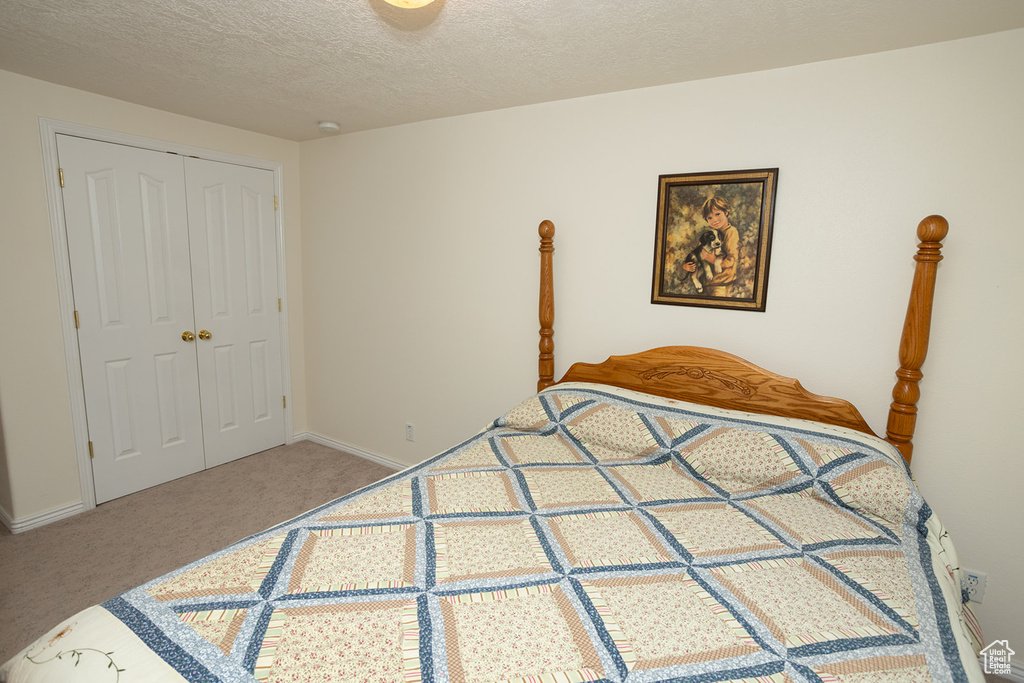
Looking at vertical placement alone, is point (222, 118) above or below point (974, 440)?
above

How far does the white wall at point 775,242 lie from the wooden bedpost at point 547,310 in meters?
0.09

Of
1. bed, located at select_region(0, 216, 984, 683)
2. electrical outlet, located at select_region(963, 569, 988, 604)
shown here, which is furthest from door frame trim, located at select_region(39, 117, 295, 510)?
electrical outlet, located at select_region(963, 569, 988, 604)

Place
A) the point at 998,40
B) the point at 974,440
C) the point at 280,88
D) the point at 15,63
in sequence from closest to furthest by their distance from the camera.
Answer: the point at 998,40
the point at 974,440
the point at 15,63
the point at 280,88

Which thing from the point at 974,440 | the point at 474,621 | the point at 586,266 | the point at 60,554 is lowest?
the point at 60,554

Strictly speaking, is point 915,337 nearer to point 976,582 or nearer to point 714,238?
point 714,238

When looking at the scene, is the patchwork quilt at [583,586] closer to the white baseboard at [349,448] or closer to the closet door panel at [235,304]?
the white baseboard at [349,448]

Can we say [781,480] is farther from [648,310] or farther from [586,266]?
[586,266]

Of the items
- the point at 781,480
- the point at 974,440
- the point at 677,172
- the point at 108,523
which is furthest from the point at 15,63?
the point at 974,440

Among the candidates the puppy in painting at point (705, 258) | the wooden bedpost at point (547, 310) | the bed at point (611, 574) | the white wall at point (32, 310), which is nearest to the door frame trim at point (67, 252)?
the white wall at point (32, 310)

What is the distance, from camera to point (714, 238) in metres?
2.18

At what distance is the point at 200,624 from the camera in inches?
41.3

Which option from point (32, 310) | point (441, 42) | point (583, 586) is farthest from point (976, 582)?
point (32, 310)

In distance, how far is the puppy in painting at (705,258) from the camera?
2178mm

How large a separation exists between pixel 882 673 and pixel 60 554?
128 inches
